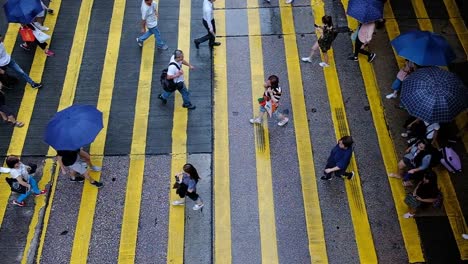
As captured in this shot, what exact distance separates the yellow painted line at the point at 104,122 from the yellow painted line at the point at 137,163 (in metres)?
0.71

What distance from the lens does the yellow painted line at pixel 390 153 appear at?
9.89 m

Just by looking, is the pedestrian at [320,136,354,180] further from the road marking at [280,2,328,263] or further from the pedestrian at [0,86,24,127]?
the pedestrian at [0,86,24,127]

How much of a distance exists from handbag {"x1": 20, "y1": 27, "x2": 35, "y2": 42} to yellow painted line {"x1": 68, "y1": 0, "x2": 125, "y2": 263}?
131cm

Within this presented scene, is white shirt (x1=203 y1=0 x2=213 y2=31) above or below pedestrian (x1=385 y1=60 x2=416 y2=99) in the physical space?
above

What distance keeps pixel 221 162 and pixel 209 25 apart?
369 centimetres

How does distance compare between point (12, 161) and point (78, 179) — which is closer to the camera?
point (12, 161)

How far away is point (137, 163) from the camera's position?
1123cm

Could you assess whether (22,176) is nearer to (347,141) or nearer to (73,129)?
(73,129)

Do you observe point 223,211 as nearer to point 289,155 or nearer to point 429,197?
point 289,155

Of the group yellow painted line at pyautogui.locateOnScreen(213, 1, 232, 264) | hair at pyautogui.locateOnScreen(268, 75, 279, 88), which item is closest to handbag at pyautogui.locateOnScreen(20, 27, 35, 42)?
yellow painted line at pyautogui.locateOnScreen(213, 1, 232, 264)

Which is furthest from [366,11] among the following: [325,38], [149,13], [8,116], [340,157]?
[8,116]

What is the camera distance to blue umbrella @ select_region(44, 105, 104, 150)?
9.53 meters

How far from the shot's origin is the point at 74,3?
1480cm

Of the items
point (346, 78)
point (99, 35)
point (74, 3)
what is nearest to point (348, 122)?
point (346, 78)
